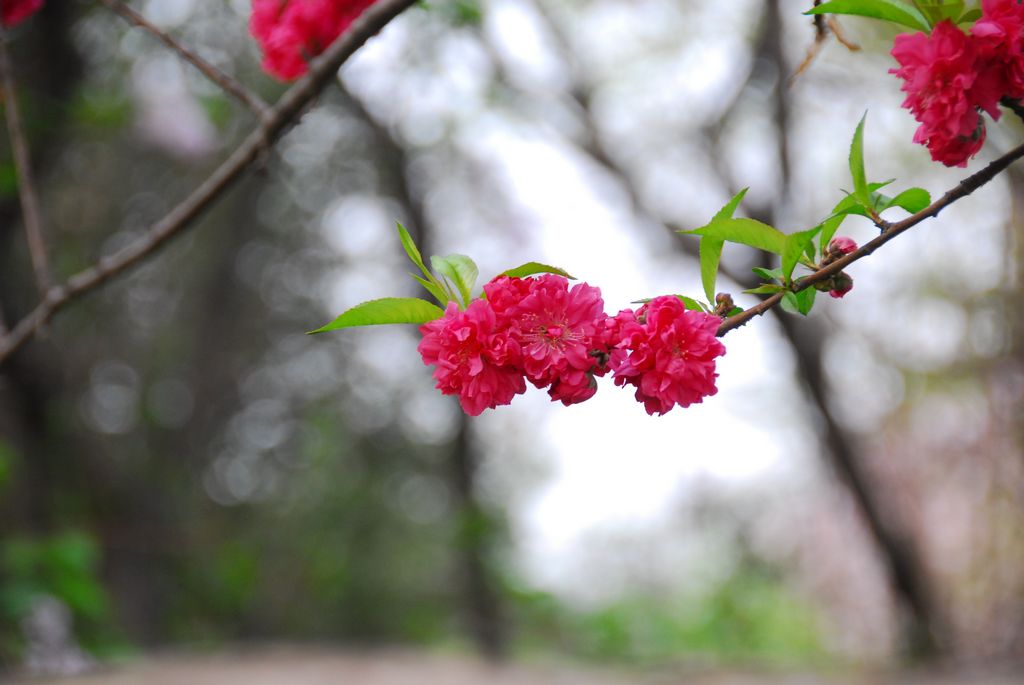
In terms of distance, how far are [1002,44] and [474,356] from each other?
0.42 m

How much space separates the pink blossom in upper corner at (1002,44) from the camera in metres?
0.58

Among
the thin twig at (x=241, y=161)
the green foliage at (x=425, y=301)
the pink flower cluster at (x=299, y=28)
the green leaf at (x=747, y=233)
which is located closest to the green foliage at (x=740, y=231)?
the green leaf at (x=747, y=233)

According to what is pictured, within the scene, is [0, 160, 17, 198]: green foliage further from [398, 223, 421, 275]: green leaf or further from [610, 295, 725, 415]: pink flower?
[610, 295, 725, 415]: pink flower

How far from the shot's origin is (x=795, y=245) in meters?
0.59

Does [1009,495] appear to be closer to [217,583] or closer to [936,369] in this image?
[936,369]

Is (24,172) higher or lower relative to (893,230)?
higher

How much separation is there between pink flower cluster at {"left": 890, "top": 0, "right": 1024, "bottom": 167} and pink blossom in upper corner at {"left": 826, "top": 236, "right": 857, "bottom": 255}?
0.09 meters

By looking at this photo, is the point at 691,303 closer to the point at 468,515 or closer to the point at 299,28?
the point at 299,28

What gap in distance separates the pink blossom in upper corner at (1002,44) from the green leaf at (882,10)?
0.04 metres

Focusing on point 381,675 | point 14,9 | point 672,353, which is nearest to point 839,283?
point 672,353

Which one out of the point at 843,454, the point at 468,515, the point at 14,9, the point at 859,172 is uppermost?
the point at 14,9

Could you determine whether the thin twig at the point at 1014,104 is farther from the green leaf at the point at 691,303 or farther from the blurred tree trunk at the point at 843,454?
the blurred tree trunk at the point at 843,454

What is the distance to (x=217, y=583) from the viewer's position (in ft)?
9.00

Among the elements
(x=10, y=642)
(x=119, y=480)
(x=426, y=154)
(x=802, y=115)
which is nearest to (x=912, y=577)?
(x=802, y=115)
